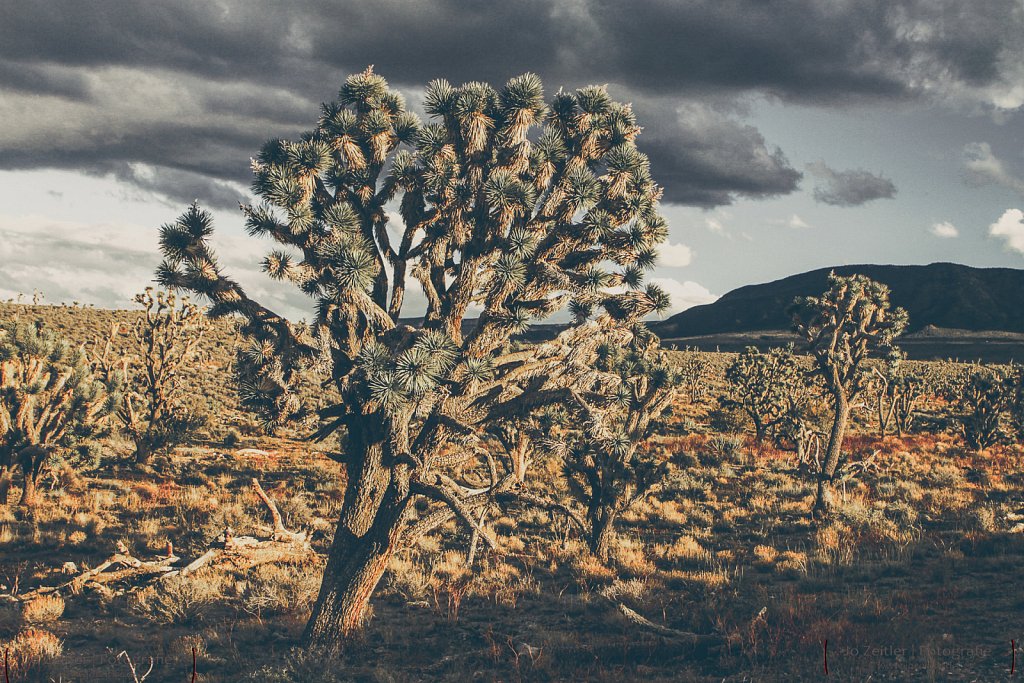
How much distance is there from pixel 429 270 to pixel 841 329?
49.9 ft

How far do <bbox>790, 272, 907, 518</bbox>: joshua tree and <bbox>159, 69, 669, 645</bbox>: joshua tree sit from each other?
38.4ft

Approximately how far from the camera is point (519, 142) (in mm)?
9727

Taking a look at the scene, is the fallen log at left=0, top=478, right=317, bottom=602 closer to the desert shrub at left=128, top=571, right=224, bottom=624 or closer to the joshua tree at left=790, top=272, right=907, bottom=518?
the desert shrub at left=128, top=571, right=224, bottom=624

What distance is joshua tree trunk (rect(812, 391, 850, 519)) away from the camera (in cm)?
1873

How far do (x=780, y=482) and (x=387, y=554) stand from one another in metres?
17.4

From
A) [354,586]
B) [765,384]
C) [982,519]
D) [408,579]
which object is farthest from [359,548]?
[765,384]

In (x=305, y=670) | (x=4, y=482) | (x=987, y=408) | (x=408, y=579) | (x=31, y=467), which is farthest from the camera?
(x=987, y=408)

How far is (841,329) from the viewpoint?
20.4 metres

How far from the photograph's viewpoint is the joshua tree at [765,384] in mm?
33156

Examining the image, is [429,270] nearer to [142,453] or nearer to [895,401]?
[142,453]

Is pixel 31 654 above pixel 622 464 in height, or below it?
below

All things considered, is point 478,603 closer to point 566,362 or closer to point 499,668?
point 499,668

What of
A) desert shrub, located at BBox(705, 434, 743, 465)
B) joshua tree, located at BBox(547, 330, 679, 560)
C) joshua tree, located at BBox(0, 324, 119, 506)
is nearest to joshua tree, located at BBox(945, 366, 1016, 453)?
desert shrub, located at BBox(705, 434, 743, 465)

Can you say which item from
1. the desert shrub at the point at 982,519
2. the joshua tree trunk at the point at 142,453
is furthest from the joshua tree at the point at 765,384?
the joshua tree trunk at the point at 142,453
